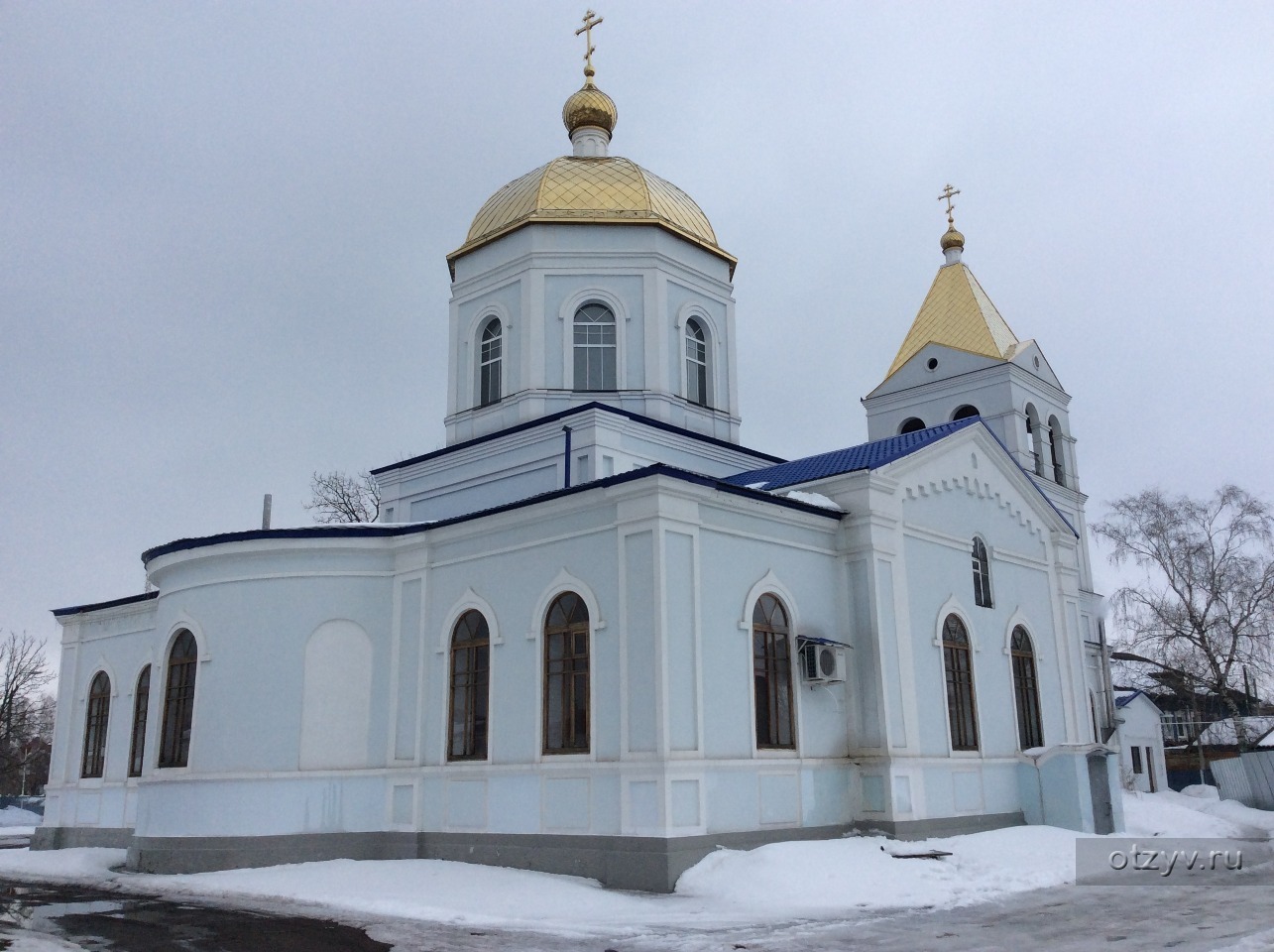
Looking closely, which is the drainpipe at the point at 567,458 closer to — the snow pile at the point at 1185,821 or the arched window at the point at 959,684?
the arched window at the point at 959,684

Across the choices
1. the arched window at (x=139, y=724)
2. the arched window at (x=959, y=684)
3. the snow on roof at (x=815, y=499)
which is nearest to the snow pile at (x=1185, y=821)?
the arched window at (x=959, y=684)

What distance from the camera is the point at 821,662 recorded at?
13.0m

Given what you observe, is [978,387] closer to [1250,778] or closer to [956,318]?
[956,318]

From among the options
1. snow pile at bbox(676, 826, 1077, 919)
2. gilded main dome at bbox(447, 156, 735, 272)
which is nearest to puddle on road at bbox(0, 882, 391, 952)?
snow pile at bbox(676, 826, 1077, 919)

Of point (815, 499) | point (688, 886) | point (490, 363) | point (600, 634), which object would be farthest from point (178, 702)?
point (815, 499)

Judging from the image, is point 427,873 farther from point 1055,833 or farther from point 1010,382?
point 1010,382

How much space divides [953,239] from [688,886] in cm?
1783

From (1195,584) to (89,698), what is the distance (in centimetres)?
2692

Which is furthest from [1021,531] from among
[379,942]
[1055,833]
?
[379,942]

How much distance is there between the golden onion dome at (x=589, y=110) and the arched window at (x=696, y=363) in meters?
4.44

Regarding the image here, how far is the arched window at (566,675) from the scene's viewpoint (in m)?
12.4

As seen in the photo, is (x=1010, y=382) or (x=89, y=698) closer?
(x=89, y=698)

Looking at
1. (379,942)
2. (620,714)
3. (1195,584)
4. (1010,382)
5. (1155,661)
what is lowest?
(379,942)

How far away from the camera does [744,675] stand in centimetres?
1249
